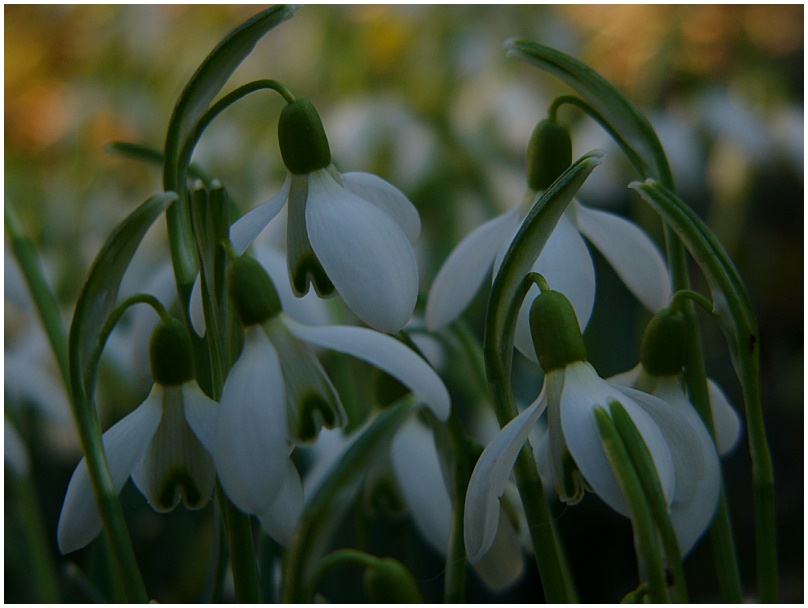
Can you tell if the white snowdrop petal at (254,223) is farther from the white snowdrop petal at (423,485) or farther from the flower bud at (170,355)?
the white snowdrop petal at (423,485)

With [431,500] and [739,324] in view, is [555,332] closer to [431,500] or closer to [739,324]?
[739,324]

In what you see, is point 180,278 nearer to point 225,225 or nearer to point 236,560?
point 225,225

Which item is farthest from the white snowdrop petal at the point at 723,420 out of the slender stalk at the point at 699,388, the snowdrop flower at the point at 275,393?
A: the snowdrop flower at the point at 275,393

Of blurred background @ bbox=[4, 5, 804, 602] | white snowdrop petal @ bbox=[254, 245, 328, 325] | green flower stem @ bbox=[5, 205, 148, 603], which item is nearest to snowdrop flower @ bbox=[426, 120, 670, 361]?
white snowdrop petal @ bbox=[254, 245, 328, 325]

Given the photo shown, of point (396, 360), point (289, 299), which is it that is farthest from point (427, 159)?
point (396, 360)

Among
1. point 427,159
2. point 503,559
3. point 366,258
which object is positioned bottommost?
point 503,559

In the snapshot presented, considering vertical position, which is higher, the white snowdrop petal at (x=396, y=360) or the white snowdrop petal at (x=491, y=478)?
the white snowdrop petal at (x=396, y=360)

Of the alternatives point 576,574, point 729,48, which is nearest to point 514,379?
point 576,574
